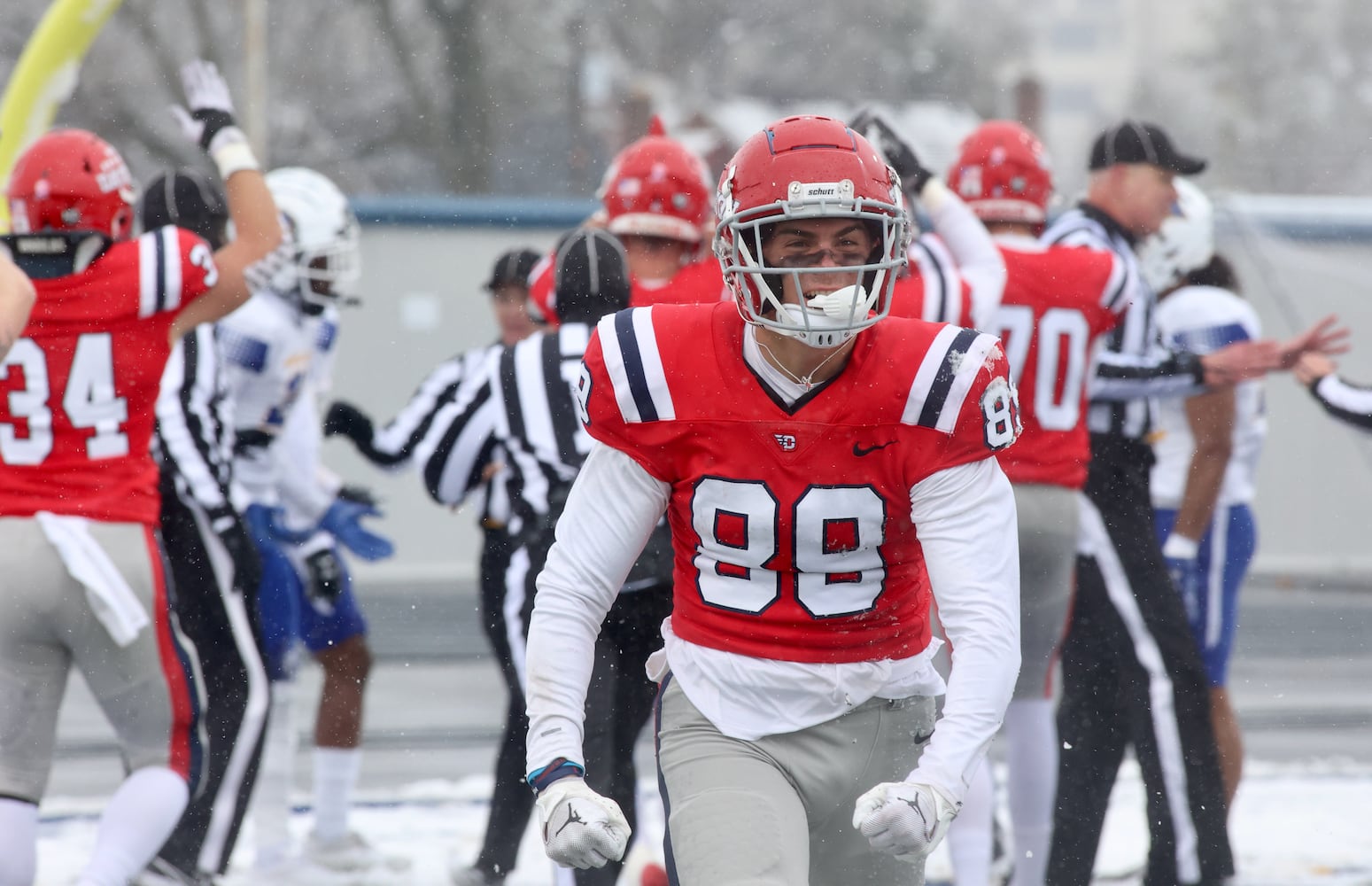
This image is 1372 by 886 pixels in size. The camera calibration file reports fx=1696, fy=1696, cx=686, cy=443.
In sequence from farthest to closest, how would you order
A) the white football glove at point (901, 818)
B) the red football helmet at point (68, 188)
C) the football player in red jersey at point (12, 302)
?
1. the red football helmet at point (68, 188)
2. the football player in red jersey at point (12, 302)
3. the white football glove at point (901, 818)

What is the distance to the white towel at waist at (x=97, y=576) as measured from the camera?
3.39 m

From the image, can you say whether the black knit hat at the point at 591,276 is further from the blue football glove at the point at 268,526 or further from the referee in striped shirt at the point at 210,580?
the blue football glove at the point at 268,526

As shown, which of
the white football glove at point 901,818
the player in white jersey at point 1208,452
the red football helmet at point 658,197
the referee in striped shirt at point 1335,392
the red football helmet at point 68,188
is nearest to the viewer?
the white football glove at point 901,818

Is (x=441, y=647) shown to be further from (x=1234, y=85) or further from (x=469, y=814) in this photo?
(x=1234, y=85)

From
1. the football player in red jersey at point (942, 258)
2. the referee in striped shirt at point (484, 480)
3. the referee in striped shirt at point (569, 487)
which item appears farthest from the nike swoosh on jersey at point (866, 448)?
the referee in striped shirt at point (484, 480)

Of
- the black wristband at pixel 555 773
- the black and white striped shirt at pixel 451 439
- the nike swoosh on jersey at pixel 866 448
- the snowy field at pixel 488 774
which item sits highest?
the nike swoosh on jersey at pixel 866 448

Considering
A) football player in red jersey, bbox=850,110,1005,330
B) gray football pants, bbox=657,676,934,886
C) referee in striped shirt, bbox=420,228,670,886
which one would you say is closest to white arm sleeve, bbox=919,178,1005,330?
football player in red jersey, bbox=850,110,1005,330

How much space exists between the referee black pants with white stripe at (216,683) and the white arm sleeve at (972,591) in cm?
231

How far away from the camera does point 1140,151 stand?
14.4ft

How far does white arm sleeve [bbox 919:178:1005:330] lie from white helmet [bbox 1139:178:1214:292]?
102 centimetres

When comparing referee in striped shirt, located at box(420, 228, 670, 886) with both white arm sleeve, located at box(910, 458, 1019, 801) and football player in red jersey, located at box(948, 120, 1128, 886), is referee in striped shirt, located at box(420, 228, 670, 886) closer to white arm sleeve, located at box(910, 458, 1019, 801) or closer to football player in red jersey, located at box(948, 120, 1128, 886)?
football player in red jersey, located at box(948, 120, 1128, 886)

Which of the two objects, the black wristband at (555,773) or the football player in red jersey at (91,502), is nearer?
the black wristband at (555,773)

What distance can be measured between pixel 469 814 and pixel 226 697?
1.08m

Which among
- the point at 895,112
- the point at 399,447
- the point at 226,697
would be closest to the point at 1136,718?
the point at 399,447
